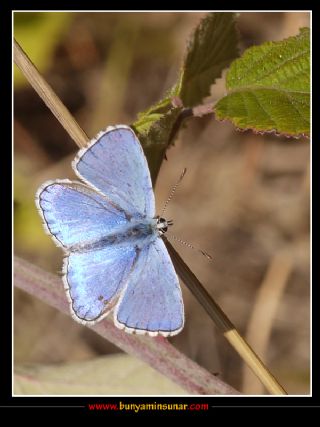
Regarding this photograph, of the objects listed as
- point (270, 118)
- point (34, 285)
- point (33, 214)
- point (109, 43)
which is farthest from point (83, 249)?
point (109, 43)

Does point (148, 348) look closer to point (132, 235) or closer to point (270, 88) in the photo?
point (132, 235)

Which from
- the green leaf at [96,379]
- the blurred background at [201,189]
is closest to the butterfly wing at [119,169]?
the green leaf at [96,379]

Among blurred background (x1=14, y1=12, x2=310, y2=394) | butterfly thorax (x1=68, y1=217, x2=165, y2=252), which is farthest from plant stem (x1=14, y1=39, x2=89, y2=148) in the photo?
blurred background (x1=14, y1=12, x2=310, y2=394)

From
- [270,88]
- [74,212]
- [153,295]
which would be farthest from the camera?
[74,212]

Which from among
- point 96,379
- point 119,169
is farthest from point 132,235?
point 96,379

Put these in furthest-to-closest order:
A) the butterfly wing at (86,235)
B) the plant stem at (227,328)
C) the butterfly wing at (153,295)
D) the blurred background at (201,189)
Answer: the blurred background at (201,189), the butterfly wing at (86,235), the butterfly wing at (153,295), the plant stem at (227,328)

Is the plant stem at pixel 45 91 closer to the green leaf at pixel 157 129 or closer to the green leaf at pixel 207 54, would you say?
the green leaf at pixel 157 129

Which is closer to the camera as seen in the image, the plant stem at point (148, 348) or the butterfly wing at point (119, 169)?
the plant stem at point (148, 348)
